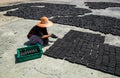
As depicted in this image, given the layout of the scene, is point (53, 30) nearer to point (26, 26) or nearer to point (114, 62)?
point (26, 26)

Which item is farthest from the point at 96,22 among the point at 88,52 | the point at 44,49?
the point at 44,49

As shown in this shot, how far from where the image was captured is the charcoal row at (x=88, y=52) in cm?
535

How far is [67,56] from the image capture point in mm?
5848

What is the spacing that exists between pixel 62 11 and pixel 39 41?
5843mm

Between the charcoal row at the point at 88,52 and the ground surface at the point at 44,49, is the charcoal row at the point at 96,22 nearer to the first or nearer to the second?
the ground surface at the point at 44,49

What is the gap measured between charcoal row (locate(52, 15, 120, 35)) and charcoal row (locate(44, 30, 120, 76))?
1.05m

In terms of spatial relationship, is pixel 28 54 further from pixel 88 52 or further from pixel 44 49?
pixel 88 52

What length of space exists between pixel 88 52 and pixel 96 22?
12.4ft

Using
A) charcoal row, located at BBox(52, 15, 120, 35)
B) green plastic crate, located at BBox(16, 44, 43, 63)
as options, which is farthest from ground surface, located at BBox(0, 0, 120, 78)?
green plastic crate, located at BBox(16, 44, 43, 63)

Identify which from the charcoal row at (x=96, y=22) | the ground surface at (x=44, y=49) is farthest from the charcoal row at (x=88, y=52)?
the charcoal row at (x=96, y=22)

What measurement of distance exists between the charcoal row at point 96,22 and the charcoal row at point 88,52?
105cm

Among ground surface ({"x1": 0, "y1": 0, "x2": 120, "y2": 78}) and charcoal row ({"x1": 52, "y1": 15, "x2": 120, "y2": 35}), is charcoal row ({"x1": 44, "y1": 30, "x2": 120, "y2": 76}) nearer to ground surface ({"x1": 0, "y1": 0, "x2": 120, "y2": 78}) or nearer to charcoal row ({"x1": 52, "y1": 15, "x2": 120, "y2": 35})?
ground surface ({"x1": 0, "y1": 0, "x2": 120, "y2": 78})

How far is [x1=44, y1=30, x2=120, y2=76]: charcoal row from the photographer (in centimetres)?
535

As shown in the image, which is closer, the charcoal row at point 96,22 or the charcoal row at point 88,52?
the charcoal row at point 88,52
